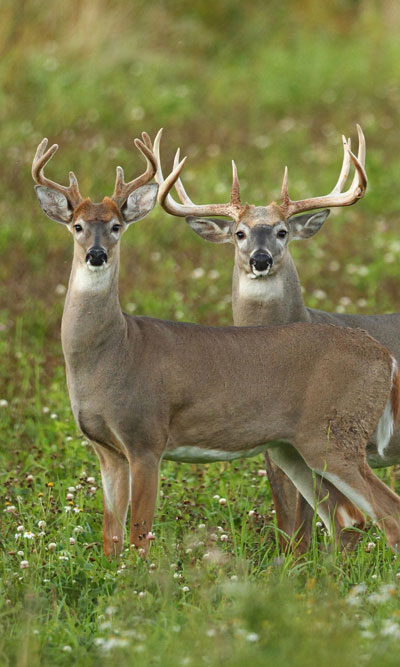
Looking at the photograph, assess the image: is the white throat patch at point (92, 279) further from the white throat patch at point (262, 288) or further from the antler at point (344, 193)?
the antler at point (344, 193)

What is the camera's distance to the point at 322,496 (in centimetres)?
575

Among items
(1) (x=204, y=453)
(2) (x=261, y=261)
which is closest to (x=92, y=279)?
(1) (x=204, y=453)

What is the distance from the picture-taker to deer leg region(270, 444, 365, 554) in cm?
561

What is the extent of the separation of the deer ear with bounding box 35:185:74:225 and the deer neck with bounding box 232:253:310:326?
113cm

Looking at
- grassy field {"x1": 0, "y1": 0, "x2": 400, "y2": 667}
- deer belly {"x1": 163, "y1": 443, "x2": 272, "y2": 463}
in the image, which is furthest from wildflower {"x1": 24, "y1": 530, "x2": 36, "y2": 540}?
deer belly {"x1": 163, "y1": 443, "x2": 272, "y2": 463}

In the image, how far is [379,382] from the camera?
5.57 m

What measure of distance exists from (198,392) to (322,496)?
83 centimetres

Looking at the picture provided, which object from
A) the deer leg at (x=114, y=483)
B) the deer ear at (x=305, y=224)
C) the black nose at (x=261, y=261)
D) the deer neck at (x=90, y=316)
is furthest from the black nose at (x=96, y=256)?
the deer ear at (x=305, y=224)

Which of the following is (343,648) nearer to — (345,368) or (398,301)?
(345,368)

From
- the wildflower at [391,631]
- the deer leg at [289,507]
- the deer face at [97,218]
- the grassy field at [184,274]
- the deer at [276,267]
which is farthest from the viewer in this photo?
the deer at [276,267]

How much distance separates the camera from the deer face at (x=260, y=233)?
20.5 feet

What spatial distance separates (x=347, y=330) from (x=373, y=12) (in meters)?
15.2

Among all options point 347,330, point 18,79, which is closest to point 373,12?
point 18,79

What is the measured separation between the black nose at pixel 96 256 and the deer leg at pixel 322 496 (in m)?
1.22
